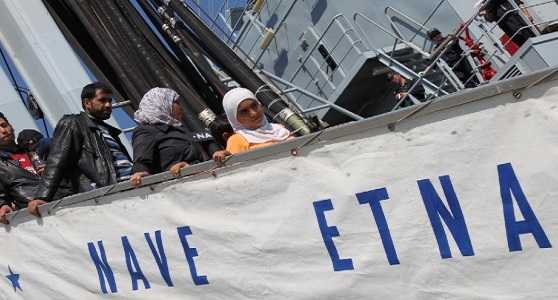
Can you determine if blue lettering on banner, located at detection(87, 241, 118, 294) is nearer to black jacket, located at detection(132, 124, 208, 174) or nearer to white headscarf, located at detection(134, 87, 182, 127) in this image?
black jacket, located at detection(132, 124, 208, 174)

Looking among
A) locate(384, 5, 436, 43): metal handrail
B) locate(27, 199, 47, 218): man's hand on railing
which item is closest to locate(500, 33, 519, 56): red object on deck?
locate(384, 5, 436, 43): metal handrail

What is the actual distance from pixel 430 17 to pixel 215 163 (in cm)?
565

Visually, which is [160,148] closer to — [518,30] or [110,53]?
[110,53]

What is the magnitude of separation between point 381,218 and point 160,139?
146cm

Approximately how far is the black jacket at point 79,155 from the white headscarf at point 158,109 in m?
0.35

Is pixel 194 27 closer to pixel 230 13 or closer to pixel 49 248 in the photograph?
pixel 49 248

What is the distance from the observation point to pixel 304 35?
9.58 metres

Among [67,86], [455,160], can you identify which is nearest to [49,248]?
[455,160]

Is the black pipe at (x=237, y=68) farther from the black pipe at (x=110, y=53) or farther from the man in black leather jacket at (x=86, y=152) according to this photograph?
the man in black leather jacket at (x=86, y=152)

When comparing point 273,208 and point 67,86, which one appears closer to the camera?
point 273,208

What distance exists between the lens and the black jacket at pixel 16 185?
14.6 feet

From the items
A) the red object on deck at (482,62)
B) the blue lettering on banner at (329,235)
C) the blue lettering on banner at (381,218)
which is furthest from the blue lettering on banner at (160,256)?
the red object on deck at (482,62)

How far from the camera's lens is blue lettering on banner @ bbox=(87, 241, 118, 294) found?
3.56 meters

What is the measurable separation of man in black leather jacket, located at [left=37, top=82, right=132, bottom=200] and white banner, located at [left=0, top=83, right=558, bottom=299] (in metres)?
0.41
